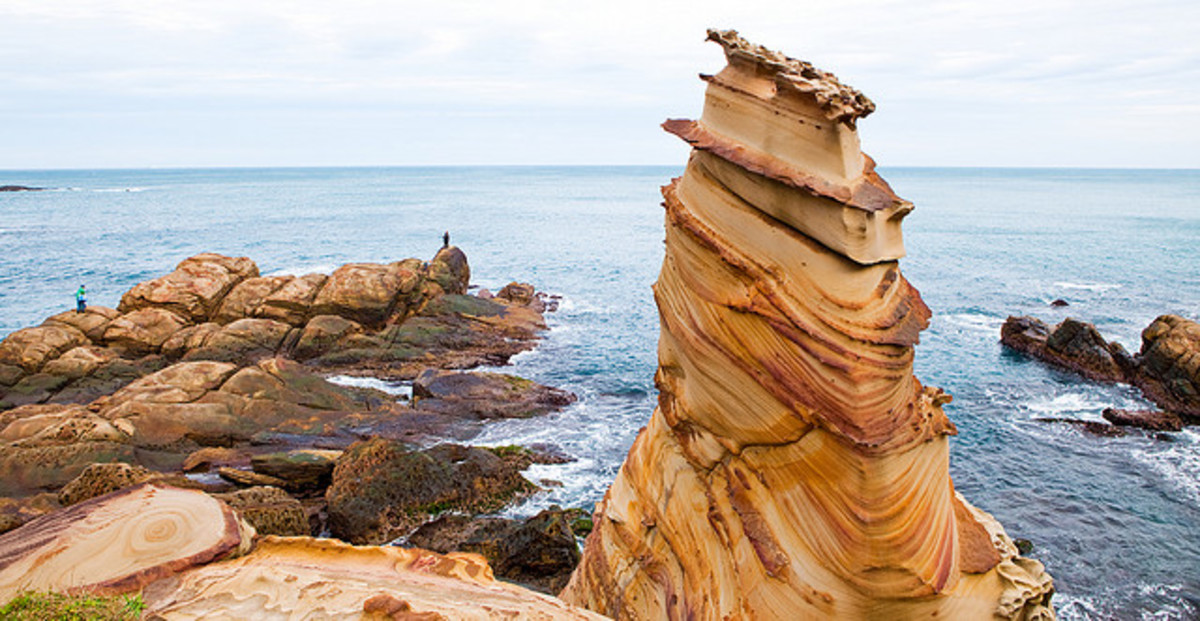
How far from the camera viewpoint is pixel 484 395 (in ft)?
73.6

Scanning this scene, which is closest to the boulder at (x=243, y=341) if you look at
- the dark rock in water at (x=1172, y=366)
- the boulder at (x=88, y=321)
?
the boulder at (x=88, y=321)

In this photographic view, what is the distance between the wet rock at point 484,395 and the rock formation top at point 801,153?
1585cm

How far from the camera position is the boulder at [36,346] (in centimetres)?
2180

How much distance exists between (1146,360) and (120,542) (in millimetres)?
28989

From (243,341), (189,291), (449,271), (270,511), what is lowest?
(270,511)

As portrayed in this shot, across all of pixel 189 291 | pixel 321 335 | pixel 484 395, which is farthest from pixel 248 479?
pixel 189 291

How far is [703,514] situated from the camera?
7.51m

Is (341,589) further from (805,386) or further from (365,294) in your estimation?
(365,294)

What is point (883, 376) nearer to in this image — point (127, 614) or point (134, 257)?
point (127, 614)

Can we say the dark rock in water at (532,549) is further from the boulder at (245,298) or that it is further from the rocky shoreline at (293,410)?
the boulder at (245,298)

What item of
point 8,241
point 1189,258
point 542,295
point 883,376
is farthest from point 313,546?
point 8,241

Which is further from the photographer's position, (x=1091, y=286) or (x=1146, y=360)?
(x=1091, y=286)

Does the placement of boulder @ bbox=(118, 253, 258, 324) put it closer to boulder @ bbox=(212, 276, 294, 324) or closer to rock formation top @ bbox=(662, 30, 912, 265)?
boulder @ bbox=(212, 276, 294, 324)

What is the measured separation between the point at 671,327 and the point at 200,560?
4.62 metres
